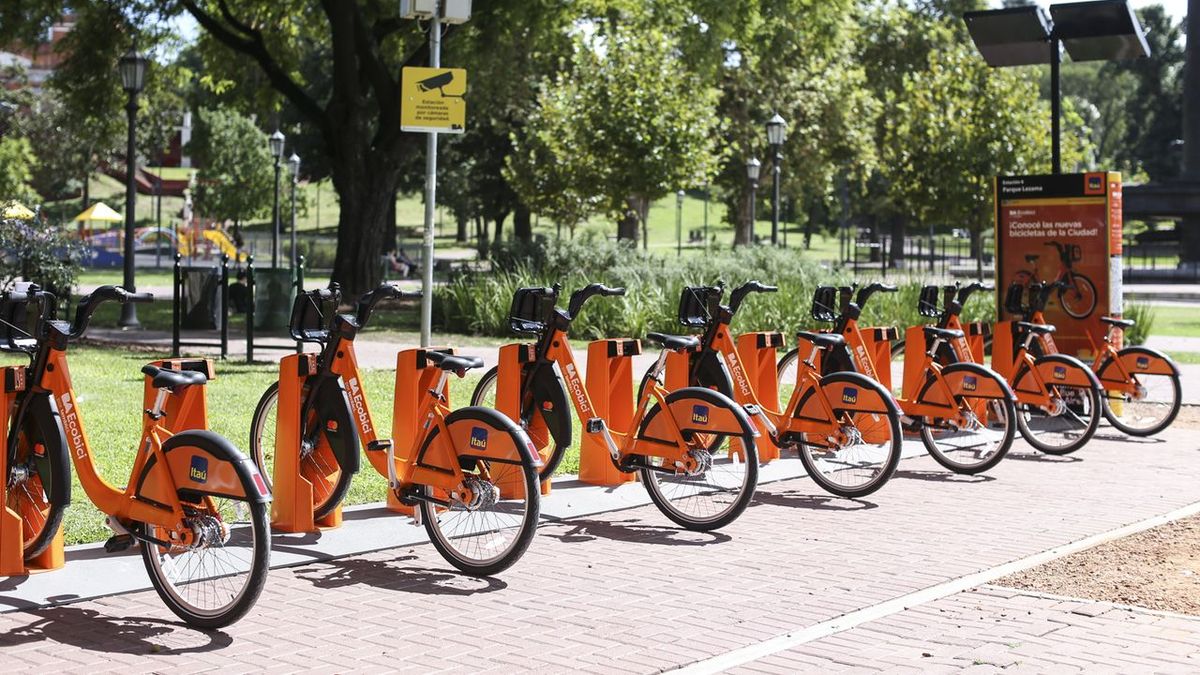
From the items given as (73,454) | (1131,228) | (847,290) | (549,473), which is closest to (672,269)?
(847,290)

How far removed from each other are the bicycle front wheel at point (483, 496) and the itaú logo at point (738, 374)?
2841mm

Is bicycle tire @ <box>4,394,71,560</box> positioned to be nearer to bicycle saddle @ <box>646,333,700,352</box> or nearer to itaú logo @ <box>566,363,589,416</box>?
itaú logo @ <box>566,363,589,416</box>

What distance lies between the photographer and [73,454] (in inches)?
246

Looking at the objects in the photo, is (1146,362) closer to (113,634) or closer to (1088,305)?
(1088,305)

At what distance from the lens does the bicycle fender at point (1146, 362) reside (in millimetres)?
12156

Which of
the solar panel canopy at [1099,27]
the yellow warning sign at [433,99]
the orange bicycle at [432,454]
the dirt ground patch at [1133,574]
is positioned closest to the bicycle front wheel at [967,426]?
the dirt ground patch at [1133,574]

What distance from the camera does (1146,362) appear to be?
12242 millimetres

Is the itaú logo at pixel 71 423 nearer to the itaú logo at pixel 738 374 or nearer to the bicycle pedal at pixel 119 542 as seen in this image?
the bicycle pedal at pixel 119 542

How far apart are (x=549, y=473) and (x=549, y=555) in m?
1.25

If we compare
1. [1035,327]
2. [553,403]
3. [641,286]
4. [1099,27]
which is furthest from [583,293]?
[641,286]

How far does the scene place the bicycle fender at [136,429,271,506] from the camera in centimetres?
562

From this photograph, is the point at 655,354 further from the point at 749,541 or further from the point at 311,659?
the point at 311,659

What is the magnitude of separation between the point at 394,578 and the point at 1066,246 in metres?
8.83

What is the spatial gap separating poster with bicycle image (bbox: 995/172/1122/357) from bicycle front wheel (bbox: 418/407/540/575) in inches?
302
